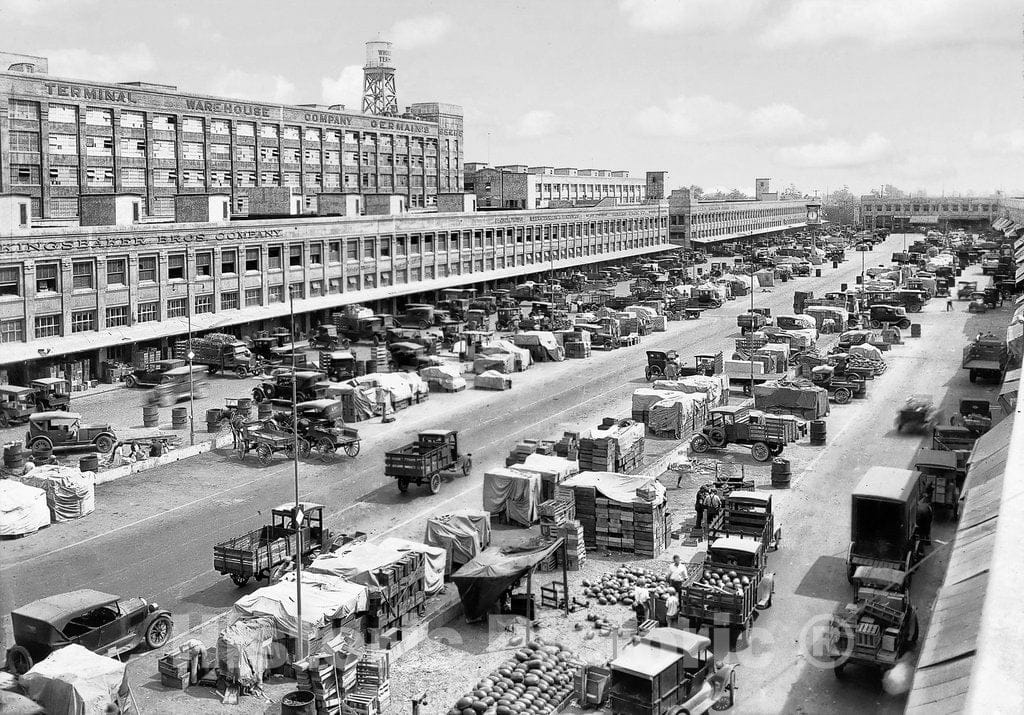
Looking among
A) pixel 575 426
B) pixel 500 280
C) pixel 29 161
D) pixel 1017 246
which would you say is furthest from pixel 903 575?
pixel 1017 246

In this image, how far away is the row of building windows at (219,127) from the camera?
7569cm

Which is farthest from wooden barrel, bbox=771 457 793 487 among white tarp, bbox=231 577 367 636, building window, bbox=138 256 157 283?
building window, bbox=138 256 157 283

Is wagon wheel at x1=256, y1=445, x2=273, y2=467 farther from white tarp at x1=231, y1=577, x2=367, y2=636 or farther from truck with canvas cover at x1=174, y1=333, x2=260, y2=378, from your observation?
truck with canvas cover at x1=174, y1=333, x2=260, y2=378

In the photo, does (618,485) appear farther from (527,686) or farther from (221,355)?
(221,355)

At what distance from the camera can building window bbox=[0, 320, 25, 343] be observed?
5141 cm

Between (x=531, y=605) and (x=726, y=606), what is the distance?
181 inches

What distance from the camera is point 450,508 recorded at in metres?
32.9

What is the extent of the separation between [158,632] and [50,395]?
27.7 m

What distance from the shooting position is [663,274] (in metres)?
117

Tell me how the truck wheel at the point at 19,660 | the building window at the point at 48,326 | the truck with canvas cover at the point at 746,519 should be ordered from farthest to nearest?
1. the building window at the point at 48,326
2. the truck with canvas cover at the point at 746,519
3. the truck wheel at the point at 19,660

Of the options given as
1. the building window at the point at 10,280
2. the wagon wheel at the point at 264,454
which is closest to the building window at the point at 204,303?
the building window at the point at 10,280

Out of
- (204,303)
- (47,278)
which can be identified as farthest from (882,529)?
(204,303)

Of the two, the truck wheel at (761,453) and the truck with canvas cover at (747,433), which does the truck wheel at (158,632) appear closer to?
the truck with canvas cover at (747,433)

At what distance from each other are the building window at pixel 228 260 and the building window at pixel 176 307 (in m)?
4.03
